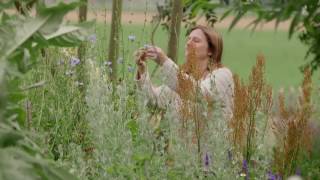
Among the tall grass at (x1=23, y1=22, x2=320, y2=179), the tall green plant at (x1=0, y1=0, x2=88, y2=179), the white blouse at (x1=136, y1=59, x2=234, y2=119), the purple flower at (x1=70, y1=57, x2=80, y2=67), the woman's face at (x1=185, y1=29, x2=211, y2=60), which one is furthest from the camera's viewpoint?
the woman's face at (x1=185, y1=29, x2=211, y2=60)

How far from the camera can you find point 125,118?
5621 millimetres

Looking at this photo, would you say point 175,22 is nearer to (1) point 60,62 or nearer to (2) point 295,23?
(1) point 60,62

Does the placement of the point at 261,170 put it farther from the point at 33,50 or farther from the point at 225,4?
the point at 225,4

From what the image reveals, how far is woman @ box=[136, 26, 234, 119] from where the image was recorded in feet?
17.4

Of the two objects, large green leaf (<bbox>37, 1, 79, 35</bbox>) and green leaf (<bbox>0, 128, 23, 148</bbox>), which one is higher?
large green leaf (<bbox>37, 1, 79, 35</bbox>)

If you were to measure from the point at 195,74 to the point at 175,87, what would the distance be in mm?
746

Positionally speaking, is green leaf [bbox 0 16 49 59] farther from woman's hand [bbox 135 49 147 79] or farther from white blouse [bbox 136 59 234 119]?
woman's hand [bbox 135 49 147 79]

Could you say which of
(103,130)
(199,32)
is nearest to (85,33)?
(103,130)

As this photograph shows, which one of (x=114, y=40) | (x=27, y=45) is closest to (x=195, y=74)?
(x=114, y=40)

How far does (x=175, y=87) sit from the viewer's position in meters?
5.87

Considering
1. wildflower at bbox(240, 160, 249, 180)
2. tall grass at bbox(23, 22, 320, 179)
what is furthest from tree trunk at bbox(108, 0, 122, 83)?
wildflower at bbox(240, 160, 249, 180)

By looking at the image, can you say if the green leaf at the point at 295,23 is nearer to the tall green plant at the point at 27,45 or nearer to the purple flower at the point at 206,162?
the tall green plant at the point at 27,45

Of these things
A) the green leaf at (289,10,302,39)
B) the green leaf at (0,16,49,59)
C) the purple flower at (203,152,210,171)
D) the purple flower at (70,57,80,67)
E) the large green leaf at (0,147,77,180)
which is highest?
the green leaf at (289,10,302,39)

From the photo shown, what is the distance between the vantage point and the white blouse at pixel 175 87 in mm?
5615
